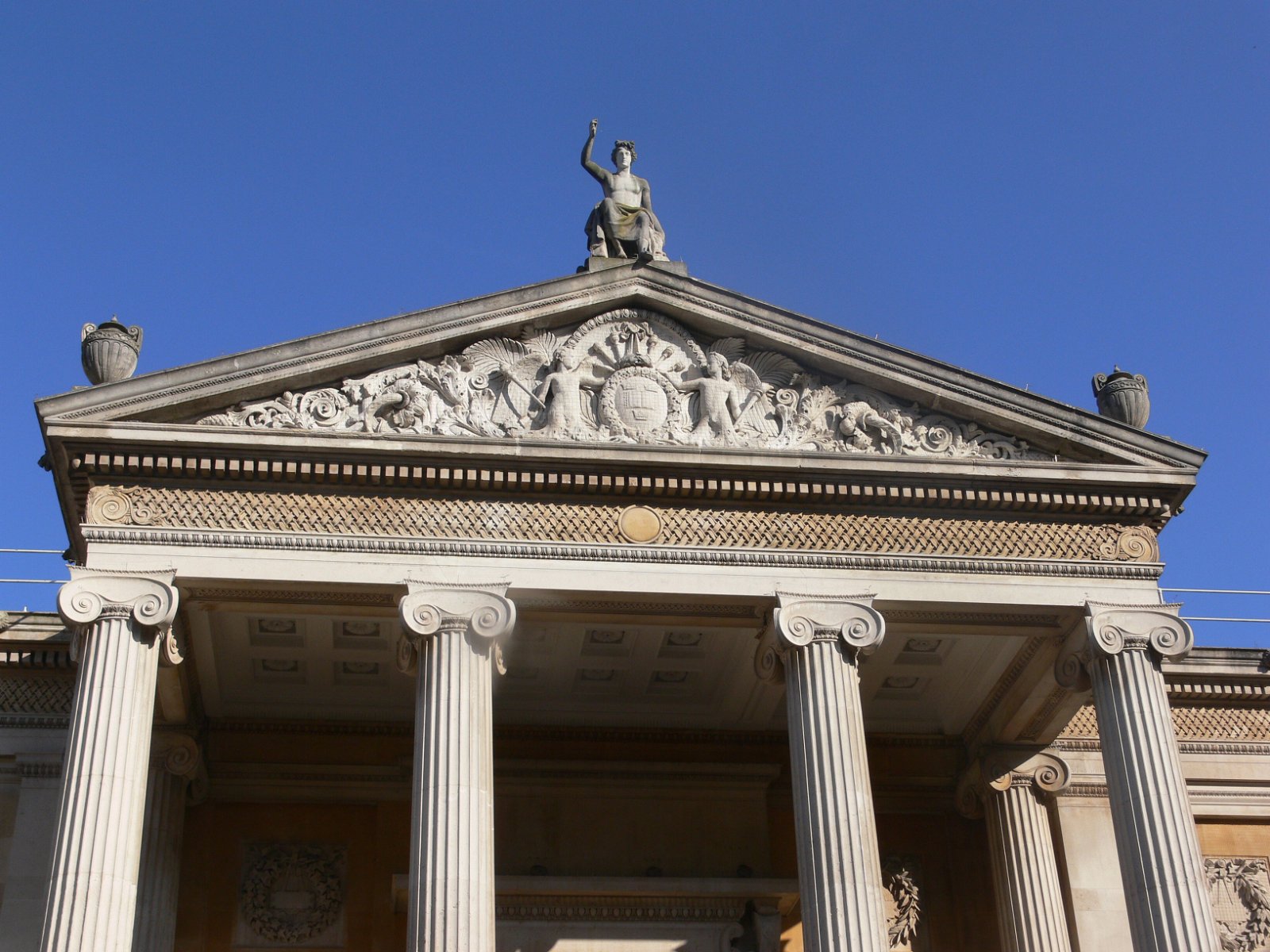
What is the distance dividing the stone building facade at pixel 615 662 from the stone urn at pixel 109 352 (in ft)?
2.04

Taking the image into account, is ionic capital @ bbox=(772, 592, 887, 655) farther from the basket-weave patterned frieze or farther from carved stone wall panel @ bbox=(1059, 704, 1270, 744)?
the basket-weave patterned frieze

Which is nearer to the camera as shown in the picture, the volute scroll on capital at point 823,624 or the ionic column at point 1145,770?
the ionic column at point 1145,770

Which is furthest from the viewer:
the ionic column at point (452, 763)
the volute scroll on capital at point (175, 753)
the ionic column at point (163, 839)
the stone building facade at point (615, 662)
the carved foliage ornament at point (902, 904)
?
the carved foliage ornament at point (902, 904)

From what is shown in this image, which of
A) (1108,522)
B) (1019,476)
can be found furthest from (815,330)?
(1108,522)

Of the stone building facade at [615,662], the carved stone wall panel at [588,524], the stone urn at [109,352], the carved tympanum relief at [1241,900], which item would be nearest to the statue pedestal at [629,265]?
the stone building facade at [615,662]

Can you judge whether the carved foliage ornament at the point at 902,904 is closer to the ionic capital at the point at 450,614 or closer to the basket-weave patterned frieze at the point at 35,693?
the ionic capital at the point at 450,614

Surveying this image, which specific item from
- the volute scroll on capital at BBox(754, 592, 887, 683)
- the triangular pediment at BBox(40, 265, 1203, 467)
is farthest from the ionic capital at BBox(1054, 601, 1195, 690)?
the volute scroll on capital at BBox(754, 592, 887, 683)

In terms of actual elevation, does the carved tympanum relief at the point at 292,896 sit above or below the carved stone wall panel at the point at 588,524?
below

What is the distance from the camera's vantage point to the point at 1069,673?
17.8 m

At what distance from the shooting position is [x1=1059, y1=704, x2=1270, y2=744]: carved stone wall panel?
21.0 metres

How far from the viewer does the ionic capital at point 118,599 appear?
16.0 meters

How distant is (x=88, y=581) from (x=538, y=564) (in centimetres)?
450

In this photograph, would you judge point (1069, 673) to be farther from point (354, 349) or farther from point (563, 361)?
point (354, 349)

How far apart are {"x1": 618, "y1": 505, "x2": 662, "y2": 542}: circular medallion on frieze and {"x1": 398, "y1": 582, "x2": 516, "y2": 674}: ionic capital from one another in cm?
152
